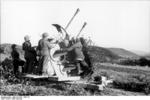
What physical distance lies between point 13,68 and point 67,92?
252 centimetres

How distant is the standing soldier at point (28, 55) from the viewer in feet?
42.3

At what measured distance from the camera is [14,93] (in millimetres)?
11570

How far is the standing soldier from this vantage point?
12.9m

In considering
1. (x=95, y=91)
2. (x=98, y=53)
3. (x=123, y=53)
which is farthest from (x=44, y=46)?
(x=123, y=53)

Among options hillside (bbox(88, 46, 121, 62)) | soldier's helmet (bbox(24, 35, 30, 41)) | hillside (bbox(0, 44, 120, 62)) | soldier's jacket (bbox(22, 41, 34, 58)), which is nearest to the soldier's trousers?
soldier's jacket (bbox(22, 41, 34, 58))

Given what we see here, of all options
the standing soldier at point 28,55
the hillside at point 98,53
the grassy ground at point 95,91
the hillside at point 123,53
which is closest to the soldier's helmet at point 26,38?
the standing soldier at point 28,55

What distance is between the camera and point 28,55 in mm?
12984

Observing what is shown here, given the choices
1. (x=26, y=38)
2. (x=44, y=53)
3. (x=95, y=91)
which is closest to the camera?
(x=95, y=91)

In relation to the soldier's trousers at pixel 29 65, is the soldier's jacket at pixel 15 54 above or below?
above

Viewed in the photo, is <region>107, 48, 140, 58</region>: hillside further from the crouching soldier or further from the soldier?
the crouching soldier

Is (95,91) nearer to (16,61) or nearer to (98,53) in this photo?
(98,53)

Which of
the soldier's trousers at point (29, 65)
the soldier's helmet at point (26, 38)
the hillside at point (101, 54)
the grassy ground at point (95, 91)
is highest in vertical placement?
the soldier's helmet at point (26, 38)

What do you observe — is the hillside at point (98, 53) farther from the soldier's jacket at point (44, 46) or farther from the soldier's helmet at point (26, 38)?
the soldier's jacket at point (44, 46)

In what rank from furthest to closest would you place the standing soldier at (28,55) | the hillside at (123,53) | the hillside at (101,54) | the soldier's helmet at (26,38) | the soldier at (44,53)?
the hillside at (123,53) → the hillside at (101,54) → the standing soldier at (28,55) → the soldier's helmet at (26,38) → the soldier at (44,53)
